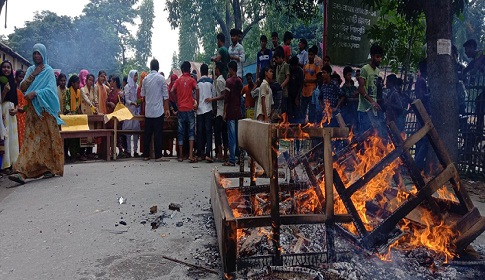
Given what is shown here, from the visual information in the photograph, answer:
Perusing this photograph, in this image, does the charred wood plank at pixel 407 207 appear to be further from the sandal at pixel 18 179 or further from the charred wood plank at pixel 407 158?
the sandal at pixel 18 179

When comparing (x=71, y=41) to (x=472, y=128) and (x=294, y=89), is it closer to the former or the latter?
(x=294, y=89)

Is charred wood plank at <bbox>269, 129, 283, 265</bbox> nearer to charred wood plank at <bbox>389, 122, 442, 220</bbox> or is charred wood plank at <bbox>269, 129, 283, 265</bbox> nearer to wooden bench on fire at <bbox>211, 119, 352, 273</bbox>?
wooden bench on fire at <bbox>211, 119, 352, 273</bbox>

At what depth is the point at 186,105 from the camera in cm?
945

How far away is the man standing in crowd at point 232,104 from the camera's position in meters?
8.71

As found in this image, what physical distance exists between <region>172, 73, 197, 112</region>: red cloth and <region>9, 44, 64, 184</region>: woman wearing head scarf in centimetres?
306

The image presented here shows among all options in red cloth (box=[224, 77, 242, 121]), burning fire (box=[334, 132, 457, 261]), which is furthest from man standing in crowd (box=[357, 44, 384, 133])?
burning fire (box=[334, 132, 457, 261])

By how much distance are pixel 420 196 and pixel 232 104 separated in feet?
20.3

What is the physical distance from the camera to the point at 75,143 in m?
9.90

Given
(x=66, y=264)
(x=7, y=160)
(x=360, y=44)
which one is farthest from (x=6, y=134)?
(x=360, y=44)

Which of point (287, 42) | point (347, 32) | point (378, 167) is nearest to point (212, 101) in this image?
point (287, 42)

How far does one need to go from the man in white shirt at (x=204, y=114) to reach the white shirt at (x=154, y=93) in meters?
1.00

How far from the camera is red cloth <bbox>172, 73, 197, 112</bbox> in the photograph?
9414 millimetres

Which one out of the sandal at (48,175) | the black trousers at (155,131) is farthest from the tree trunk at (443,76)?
the sandal at (48,175)

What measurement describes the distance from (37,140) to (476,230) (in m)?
7.15
